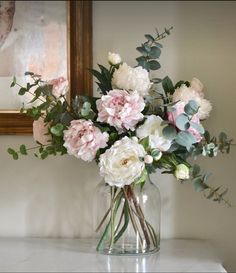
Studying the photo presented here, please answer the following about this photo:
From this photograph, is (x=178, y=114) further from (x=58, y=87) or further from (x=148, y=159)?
(x=58, y=87)

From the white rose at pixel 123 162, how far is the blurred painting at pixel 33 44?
40 cm

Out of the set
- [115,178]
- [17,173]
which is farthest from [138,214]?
[17,173]

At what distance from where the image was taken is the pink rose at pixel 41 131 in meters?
1.24

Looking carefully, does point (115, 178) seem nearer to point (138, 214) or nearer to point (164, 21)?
point (138, 214)

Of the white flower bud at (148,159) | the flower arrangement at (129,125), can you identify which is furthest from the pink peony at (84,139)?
the white flower bud at (148,159)

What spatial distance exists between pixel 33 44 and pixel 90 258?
2.06ft

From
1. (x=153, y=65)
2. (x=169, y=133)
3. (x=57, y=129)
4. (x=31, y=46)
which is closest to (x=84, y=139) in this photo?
(x=57, y=129)

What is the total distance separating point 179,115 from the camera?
44.5 inches

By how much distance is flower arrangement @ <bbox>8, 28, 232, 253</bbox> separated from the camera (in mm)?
1105

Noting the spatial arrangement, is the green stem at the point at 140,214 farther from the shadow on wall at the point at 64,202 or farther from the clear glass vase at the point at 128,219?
the shadow on wall at the point at 64,202

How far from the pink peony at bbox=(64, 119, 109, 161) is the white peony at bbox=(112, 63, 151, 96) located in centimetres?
13

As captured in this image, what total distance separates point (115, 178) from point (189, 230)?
43 centimetres

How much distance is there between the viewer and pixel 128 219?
1.23 m

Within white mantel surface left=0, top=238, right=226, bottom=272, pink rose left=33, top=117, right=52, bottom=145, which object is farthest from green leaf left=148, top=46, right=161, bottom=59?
white mantel surface left=0, top=238, right=226, bottom=272
